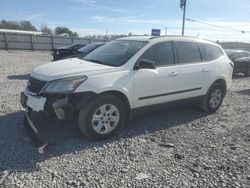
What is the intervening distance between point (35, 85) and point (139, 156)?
206 centimetres

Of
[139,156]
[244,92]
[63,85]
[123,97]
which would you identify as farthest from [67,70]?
[244,92]

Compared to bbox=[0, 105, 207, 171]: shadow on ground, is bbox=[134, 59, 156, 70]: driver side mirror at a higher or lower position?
higher

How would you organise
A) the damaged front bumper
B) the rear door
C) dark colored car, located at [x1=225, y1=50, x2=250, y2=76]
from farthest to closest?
dark colored car, located at [x1=225, y1=50, x2=250, y2=76] < the rear door < the damaged front bumper

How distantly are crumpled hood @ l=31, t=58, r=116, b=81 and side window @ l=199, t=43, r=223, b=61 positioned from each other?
2.53 metres

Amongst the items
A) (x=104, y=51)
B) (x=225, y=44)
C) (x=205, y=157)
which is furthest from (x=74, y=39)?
(x=205, y=157)

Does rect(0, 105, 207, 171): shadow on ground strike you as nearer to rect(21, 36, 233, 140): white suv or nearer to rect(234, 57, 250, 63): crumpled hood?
rect(21, 36, 233, 140): white suv

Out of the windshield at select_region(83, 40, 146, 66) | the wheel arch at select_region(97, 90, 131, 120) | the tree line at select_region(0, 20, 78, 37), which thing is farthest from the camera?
the tree line at select_region(0, 20, 78, 37)

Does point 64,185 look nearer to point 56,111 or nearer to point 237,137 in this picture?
point 56,111

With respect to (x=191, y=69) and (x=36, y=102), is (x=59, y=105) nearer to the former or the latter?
(x=36, y=102)

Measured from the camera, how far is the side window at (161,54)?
522 cm

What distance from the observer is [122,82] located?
470cm

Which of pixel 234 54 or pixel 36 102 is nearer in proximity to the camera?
pixel 36 102

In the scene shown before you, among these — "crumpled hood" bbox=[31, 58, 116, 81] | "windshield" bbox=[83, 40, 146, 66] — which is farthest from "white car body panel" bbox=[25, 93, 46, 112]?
"windshield" bbox=[83, 40, 146, 66]

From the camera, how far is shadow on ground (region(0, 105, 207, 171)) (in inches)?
153
